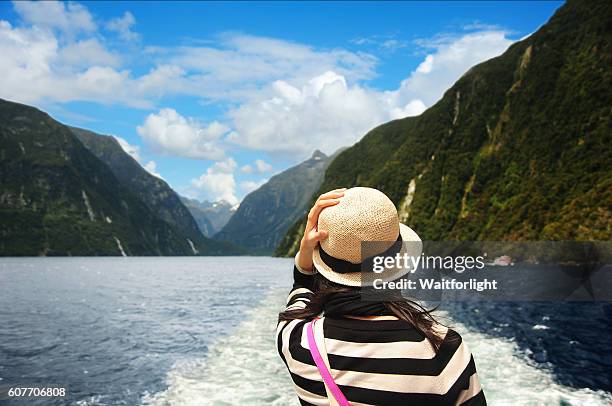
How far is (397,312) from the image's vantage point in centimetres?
242

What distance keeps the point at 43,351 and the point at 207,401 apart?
377 inches

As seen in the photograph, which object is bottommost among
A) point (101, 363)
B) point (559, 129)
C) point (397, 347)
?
point (101, 363)

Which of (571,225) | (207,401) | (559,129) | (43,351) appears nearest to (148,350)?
(43,351)

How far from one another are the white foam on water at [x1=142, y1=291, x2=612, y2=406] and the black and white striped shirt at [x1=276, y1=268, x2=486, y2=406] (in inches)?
374

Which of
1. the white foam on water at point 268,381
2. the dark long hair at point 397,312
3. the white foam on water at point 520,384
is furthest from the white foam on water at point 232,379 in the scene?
the dark long hair at point 397,312

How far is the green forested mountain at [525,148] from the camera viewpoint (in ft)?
330

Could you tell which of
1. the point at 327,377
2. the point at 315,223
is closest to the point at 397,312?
the point at 327,377

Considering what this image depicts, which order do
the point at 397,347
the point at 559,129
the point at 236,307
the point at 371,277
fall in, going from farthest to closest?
the point at 559,129
the point at 236,307
the point at 371,277
the point at 397,347

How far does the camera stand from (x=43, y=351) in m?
17.2

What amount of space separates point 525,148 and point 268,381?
133m

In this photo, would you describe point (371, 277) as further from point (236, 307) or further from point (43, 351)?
point (236, 307)

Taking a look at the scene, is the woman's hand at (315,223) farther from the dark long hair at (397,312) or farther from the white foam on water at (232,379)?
the white foam on water at (232,379)

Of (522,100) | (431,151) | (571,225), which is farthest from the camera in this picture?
(431,151)

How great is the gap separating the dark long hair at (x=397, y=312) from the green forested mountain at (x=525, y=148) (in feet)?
304
